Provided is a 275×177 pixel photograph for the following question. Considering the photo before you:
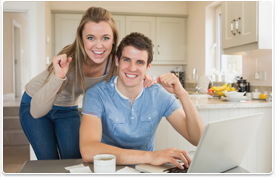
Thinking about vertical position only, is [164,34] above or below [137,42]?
above

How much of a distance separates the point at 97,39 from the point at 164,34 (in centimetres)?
364

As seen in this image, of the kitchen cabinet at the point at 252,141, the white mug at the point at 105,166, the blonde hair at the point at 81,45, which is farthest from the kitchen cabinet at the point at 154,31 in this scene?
the white mug at the point at 105,166

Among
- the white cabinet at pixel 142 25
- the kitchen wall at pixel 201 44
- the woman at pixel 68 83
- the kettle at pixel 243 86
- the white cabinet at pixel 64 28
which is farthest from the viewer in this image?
the white cabinet at pixel 142 25

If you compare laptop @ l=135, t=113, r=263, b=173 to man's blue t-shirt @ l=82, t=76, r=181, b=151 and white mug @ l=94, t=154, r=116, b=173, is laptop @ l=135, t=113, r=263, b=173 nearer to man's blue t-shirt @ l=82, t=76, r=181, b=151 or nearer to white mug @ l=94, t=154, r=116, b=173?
white mug @ l=94, t=154, r=116, b=173

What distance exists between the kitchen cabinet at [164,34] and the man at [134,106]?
3502 millimetres

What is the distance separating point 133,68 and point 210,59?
3156 millimetres

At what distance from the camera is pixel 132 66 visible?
138cm

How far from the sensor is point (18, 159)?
3.32 m

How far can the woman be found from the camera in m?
1.41

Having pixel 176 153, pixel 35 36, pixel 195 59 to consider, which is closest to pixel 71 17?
pixel 35 36

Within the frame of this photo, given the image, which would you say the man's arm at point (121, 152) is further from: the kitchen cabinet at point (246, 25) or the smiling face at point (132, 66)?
the kitchen cabinet at point (246, 25)

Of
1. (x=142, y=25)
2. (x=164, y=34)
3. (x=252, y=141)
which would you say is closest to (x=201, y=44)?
(x=164, y=34)

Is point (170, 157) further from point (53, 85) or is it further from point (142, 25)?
point (142, 25)

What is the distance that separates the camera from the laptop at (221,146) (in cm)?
74
